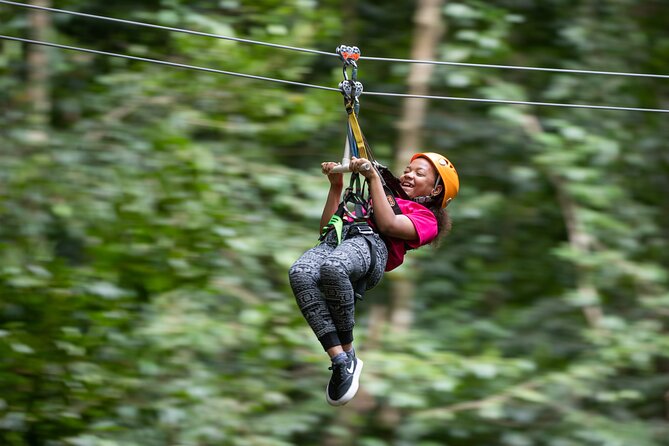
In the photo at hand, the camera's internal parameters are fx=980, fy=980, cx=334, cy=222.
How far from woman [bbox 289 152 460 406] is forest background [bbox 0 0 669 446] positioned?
67.7 inches

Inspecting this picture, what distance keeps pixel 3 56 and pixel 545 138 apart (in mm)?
3214

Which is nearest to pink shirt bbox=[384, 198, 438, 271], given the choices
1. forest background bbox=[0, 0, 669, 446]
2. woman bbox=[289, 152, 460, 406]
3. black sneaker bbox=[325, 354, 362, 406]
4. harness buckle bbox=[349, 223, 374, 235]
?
woman bbox=[289, 152, 460, 406]

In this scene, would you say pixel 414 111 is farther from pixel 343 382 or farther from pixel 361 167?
pixel 343 382

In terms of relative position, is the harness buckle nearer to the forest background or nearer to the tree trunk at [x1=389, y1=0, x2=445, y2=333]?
the forest background

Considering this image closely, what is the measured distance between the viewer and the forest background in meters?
4.98

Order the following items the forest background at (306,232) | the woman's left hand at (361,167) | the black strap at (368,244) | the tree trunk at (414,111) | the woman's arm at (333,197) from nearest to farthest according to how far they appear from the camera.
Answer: the woman's left hand at (361,167)
the black strap at (368,244)
the woman's arm at (333,197)
the forest background at (306,232)
the tree trunk at (414,111)

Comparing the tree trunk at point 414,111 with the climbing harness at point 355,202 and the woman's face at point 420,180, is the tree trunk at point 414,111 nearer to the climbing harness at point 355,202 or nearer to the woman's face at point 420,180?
the woman's face at point 420,180

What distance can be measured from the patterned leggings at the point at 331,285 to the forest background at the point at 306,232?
1.79 metres

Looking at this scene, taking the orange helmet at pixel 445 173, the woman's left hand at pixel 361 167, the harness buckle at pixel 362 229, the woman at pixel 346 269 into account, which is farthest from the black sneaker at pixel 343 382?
the orange helmet at pixel 445 173

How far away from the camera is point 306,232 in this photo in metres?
5.54

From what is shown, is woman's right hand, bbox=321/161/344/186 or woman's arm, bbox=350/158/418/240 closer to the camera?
woman's arm, bbox=350/158/418/240

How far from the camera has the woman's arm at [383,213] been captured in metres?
3.09

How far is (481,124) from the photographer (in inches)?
259

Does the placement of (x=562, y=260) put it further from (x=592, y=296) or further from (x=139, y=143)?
(x=139, y=143)
